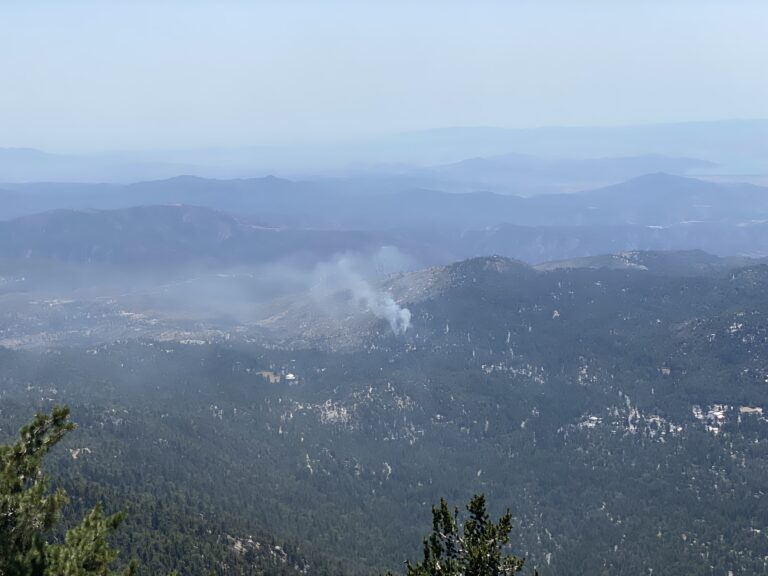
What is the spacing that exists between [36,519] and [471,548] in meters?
20.4

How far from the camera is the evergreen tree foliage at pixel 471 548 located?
110 ft

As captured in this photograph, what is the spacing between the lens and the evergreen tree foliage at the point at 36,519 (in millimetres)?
31047

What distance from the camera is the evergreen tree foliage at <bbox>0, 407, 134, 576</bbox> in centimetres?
3105

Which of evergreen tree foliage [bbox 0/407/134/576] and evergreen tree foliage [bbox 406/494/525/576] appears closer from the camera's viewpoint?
evergreen tree foliage [bbox 0/407/134/576]

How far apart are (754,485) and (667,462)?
2297cm

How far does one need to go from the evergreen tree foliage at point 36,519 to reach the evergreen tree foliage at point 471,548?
624 inches

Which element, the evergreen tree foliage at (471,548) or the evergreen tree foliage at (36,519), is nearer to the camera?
the evergreen tree foliage at (36,519)

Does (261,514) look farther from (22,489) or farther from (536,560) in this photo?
(22,489)

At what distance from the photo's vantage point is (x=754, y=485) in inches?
6373

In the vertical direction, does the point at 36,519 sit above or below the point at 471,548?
above

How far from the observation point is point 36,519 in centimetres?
3172

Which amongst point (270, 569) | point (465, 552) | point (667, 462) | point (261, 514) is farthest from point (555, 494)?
point (465, 552)

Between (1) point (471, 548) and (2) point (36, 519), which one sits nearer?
(2) point (36, 519)

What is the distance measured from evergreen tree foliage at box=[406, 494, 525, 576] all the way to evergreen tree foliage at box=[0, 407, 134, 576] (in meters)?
15.8
